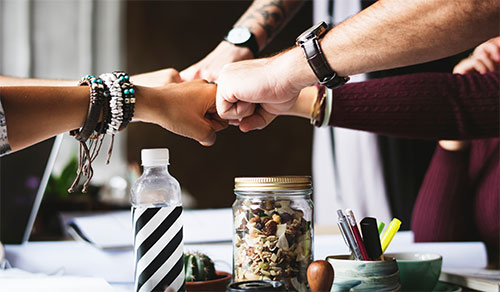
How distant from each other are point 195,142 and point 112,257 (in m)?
2.46

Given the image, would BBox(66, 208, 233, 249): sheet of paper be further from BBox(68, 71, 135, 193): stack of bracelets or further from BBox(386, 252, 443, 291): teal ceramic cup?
BBox(386, 252, 443, 291): teal ceramic cup

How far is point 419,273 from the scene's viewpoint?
0.72m

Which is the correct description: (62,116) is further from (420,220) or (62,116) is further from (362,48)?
(420,220)

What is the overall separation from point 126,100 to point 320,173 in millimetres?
2261

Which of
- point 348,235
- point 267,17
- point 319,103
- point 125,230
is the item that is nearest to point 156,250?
point 348,235

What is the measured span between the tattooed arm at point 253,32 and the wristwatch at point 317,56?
48 cm

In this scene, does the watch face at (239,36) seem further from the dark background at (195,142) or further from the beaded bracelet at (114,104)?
the dark background at (195,142)

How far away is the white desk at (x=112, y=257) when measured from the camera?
0.88m

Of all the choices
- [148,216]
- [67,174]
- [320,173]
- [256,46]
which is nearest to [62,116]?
[148,216]

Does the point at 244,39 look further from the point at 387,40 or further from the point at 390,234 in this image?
the point at 390,234

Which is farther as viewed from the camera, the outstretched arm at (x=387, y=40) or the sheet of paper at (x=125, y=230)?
the sheet of paper at (x=125, y=230)

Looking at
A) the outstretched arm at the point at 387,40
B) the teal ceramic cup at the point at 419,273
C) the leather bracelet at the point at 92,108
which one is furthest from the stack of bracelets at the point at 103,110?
the teal ceramic cup at the point at 419,273

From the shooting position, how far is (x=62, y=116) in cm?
68

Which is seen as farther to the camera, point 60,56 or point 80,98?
point 60,56
